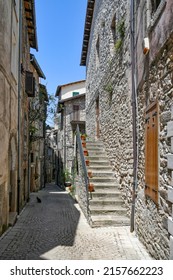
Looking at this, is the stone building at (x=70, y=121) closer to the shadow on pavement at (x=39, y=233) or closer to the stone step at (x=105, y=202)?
the shadow on pavement at (x=39, y=233)

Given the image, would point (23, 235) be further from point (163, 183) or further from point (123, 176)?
point (163, 183)

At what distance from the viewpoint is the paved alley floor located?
16.4ft

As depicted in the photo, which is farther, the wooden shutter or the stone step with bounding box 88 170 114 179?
the stone step with bounding box 88 170 114 179

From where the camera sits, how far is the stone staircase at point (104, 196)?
273 inches

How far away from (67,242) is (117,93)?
4.61 meters

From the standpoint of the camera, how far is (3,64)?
6.13 metres

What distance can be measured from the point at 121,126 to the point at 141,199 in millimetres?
2715

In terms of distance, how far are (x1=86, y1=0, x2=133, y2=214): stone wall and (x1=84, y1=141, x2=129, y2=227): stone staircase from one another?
0.26 m

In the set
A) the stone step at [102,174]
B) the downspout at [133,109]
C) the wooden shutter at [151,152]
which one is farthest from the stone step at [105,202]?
the wooden shutter at [151,152]

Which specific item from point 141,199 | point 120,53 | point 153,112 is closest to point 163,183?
point 153,112

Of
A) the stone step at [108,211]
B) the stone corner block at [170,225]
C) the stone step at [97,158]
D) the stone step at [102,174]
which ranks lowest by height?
the stone step at [108,211]

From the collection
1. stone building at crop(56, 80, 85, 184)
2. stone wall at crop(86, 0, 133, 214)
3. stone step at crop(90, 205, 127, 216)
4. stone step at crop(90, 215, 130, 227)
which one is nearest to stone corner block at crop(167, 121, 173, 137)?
stone wall at crop(86, 0, 133, 214)

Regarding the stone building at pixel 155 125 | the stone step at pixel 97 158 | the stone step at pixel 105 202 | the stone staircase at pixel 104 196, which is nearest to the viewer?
the stone building at pixel 155 125

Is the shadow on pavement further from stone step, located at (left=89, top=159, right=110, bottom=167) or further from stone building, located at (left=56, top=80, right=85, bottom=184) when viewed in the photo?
stone building, located at (left=56, top=80, right=85, bottom=184)
